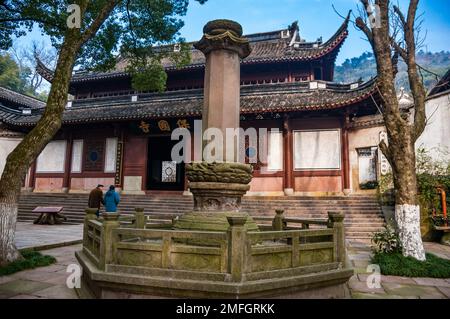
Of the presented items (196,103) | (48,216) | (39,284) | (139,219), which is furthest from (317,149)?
(39,284)

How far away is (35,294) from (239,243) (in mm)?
2874

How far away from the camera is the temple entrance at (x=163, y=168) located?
58.6 ft

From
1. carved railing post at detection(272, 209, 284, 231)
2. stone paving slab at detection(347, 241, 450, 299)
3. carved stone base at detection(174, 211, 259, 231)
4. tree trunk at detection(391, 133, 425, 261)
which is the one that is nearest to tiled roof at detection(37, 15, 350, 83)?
tree trunk at detection(391, 133, 425, 261)

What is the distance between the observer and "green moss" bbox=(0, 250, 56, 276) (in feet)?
17.2

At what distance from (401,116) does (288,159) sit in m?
7.36

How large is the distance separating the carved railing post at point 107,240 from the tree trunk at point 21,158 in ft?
9.16

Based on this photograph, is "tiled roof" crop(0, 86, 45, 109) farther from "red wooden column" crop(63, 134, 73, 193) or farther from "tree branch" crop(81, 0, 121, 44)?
"tree branch" crop(81, 0, 121, 44)

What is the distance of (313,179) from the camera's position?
13.9 meters

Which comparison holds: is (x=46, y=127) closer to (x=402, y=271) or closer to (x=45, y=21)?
(x=45, y=21)

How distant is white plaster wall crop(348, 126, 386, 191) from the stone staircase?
159 cm

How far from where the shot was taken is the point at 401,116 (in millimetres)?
6828

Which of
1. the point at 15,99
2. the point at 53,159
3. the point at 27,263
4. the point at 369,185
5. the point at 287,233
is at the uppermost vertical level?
the point at 15,99

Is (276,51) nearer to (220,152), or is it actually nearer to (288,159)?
(288,159)

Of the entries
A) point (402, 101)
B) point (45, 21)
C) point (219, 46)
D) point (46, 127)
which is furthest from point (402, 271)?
point (402, 101)
